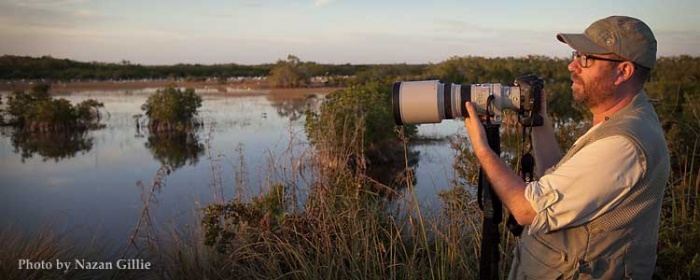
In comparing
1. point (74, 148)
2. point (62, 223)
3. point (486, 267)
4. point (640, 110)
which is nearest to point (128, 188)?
point (62, 223)

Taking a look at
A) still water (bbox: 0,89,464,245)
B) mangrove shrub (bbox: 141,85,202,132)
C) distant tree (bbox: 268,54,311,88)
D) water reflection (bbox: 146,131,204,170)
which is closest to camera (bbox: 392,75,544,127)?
still water (bbox: 0,89,464,245)

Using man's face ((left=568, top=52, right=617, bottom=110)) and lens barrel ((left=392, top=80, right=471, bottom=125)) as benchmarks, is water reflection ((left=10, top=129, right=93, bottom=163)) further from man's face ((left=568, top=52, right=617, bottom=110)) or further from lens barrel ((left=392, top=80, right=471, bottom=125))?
man's face ((left=568, top=52, right=617, bottom=110))

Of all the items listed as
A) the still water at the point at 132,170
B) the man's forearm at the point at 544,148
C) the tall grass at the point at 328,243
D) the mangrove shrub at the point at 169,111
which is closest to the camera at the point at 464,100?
the man's forearm at the point at 544,148

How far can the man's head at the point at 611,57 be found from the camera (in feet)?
5.24

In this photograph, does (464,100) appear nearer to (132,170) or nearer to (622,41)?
(622,41)

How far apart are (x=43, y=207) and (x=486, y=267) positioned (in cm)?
923

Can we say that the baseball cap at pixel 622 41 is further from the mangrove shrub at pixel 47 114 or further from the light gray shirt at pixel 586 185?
the mangrove shrub at pixel 47 114

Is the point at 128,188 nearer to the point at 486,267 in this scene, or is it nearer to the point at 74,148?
the point at 74,148

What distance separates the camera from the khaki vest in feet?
4.98

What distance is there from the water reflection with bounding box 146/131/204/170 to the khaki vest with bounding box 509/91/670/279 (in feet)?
37.6

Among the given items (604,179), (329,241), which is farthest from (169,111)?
(604,179)

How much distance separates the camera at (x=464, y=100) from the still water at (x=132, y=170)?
99.5 inches

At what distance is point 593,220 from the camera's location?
1583 millimetres

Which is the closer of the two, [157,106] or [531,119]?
[531,119]
